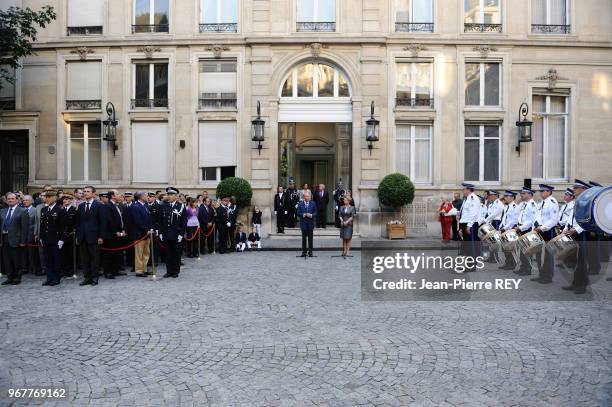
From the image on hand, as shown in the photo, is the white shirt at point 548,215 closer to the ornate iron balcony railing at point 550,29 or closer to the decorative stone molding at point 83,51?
the ornate iron balcony railing at point 550,29

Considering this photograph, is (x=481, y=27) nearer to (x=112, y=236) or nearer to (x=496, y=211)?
(x=496, y=211)

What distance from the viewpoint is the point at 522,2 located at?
21125 mm

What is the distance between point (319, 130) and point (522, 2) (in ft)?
35.4

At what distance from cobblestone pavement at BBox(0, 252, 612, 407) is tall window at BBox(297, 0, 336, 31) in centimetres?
1458

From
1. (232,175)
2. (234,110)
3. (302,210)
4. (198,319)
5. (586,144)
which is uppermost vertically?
(234,110)

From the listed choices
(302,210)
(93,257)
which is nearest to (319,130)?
(302,210)

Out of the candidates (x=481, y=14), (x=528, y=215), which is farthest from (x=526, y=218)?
(x=481, y=14)

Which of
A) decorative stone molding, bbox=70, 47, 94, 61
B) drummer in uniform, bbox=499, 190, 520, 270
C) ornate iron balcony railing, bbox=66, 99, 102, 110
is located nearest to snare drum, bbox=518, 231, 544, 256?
drummer in uniform, bbox=499, 190, 520, 270

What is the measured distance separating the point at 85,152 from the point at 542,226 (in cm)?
1908

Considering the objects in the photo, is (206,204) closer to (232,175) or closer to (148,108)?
(232,175)

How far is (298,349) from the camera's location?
6.45 metres

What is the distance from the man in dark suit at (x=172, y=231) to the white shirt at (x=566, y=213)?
30.4ft

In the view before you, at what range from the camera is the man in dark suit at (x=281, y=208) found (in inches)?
786

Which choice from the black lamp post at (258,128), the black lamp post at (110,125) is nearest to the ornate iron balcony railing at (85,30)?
the black lamp post at (110,125)
